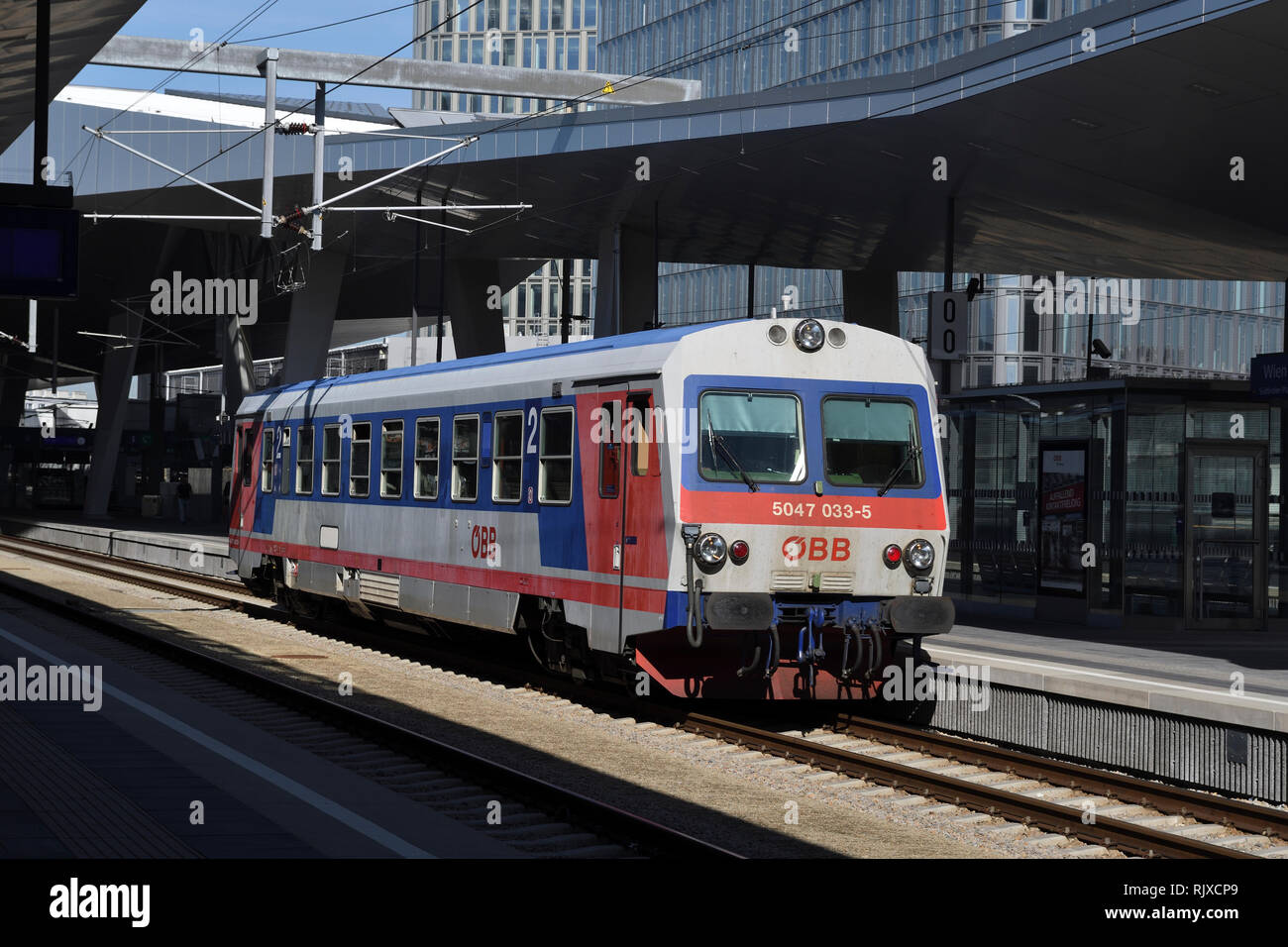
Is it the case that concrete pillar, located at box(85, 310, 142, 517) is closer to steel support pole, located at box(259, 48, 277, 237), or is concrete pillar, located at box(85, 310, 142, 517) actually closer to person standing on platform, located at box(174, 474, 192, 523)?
person standing on platform, located at box(174, 474, 192, 523)

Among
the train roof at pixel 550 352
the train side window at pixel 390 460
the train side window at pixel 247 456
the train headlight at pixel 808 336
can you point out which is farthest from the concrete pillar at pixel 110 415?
the train headlight at pixel 808 336

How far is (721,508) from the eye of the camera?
1262 cm

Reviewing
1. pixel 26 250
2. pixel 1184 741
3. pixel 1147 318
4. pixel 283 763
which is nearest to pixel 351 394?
pixel 26 250

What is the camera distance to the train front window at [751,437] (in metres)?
12.8

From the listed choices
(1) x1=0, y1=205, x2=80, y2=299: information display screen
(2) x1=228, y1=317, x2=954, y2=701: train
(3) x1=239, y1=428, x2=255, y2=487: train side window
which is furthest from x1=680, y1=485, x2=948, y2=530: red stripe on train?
(3) x1=239, y1=428, x2=255, y2=487: train side window

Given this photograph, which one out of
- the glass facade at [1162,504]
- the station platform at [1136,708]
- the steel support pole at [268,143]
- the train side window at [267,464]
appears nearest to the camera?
the station platform at [1136,708]

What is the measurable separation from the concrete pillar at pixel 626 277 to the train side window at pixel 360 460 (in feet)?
53.9

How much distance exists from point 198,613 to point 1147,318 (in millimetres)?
56995

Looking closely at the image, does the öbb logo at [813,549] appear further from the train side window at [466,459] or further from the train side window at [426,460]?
the train side window at [426,460]

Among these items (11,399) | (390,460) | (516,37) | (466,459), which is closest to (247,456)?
(390,460)

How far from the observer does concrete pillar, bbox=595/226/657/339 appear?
35.6 meters

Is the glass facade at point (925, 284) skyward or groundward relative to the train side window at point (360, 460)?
skyward
